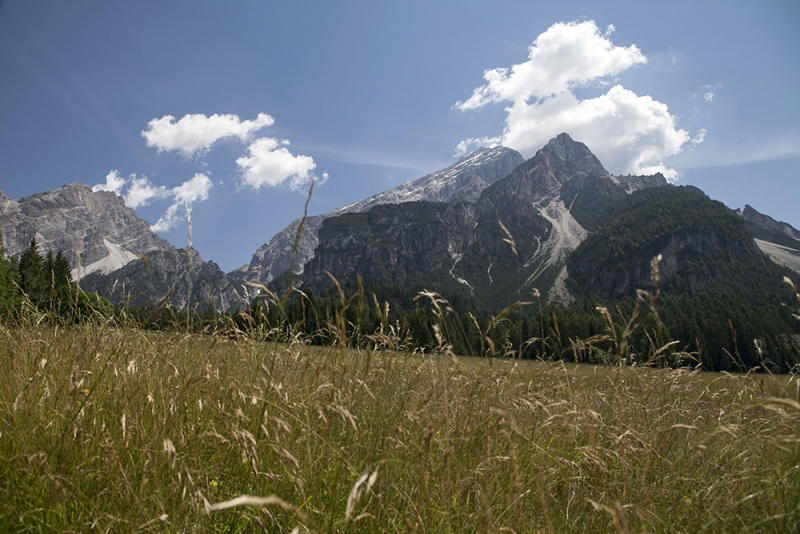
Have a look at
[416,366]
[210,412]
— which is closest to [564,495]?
[416,366]

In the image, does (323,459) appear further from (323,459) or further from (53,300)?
(53,300)

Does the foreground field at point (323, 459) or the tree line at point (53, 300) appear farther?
the tree line at point (53, 300)

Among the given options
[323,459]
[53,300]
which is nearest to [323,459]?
[323,459]

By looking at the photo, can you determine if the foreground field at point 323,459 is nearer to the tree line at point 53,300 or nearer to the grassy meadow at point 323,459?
the grassy meadow at point 323,459

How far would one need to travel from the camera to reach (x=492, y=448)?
268 cm

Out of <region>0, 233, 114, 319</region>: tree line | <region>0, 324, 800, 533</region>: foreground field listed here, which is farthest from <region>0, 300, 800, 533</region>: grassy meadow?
<region>0, 233, 114, 319</region>: tree line

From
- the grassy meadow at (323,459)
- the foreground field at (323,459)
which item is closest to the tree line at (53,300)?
the foreground field at (323,459)

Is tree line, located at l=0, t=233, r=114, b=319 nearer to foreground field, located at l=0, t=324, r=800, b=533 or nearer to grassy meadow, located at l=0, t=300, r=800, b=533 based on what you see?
foreground field, located at l=0, t=324, r=800, b=533

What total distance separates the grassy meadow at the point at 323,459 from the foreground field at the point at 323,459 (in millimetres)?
15

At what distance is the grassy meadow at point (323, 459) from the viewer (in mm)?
1740

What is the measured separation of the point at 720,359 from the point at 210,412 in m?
92.9

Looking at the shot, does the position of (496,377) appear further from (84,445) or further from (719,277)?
(719,277)

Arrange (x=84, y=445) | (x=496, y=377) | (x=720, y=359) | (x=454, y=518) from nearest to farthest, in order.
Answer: (x=84, y=445), (x=454, y=518), (x=496, y=377), (x=720, y=359)

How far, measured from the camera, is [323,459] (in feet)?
8.08
